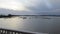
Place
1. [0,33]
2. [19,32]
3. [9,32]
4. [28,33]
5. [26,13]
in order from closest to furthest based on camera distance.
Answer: [28,33], [19,32], [9,32], [0,33], [26,13]

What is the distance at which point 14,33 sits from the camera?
2391 mm

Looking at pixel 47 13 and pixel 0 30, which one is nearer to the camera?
pixel 0 30

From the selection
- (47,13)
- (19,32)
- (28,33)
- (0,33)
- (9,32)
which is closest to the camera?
(28,33)

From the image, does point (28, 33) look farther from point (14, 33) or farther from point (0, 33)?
point (0, 33)

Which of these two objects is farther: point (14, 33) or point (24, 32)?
point (14, 33)

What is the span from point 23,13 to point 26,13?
1.55 m

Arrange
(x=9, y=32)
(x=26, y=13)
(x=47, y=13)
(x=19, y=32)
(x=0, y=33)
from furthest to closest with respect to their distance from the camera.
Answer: (x=47, y=13), (x=26, y=13), (x=0, y=33), (x=9, y=32), (x=19, y=32)

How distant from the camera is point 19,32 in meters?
2.31

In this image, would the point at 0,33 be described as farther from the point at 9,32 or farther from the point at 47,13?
the point at 47,13

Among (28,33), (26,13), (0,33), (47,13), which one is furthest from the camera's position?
(47,13)

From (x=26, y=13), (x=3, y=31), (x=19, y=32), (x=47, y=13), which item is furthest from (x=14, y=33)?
(x=47, y=13)

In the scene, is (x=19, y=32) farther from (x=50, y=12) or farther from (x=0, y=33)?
(x=50, y=12)

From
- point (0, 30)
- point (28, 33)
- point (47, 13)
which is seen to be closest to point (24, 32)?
point (28, 33)

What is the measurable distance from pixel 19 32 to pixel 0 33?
575 mm
